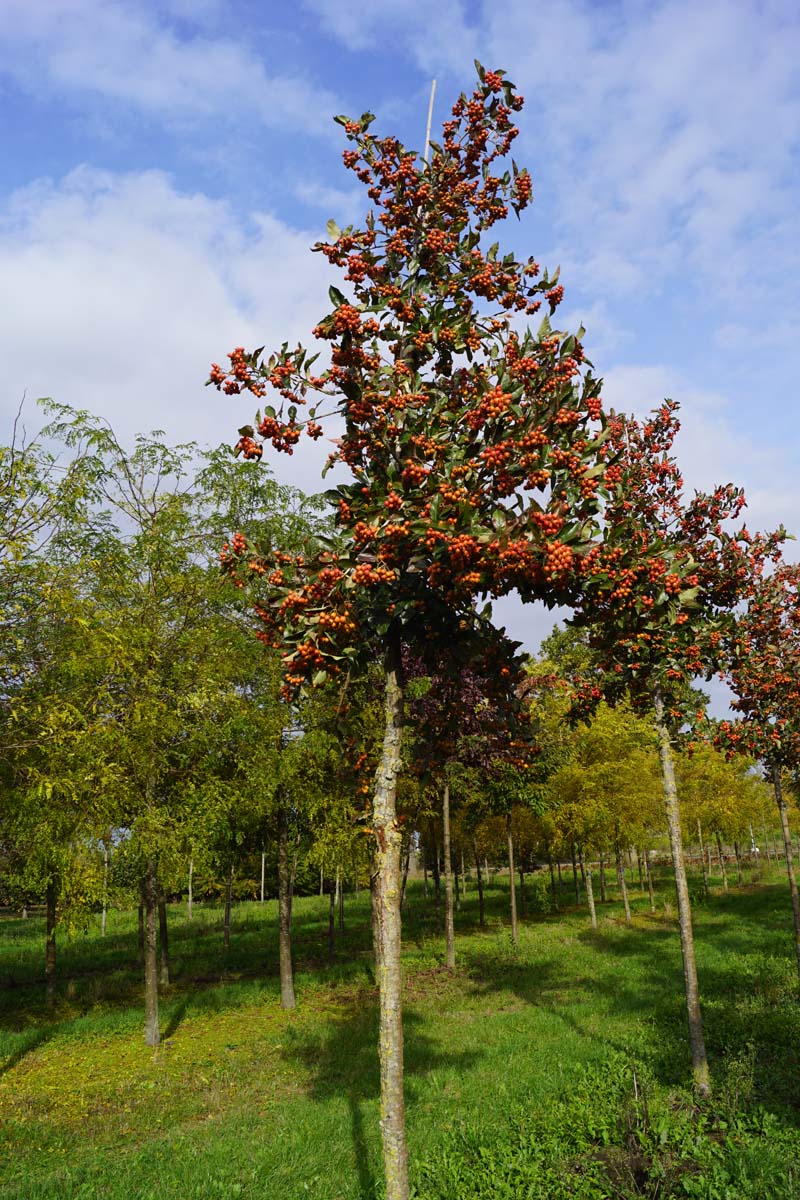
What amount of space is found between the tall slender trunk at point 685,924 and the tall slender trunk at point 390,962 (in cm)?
581

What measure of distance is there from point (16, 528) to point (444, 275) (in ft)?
25.0

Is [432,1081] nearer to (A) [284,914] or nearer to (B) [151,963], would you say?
(B) [151,963]


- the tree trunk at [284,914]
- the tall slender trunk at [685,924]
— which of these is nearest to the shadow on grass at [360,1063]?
the tree trunk at [284,914]

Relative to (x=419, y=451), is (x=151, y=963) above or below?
below

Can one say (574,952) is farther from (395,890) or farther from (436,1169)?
(395,890)

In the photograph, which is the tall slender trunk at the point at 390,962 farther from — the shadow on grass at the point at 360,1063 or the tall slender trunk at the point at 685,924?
the tall slender trunk at the point at 685,924

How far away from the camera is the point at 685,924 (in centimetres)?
1036

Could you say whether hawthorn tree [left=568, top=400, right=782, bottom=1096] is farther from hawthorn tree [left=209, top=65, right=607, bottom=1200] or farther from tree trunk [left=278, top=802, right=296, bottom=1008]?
tree trunk [left=278, top=802, right=296, bottom=1008]

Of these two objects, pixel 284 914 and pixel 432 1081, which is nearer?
pixel 432 1081

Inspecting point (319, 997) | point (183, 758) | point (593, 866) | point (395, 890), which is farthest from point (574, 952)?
point (593, 866)

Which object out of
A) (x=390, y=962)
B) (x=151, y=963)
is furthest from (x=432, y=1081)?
(x=390, y=962)

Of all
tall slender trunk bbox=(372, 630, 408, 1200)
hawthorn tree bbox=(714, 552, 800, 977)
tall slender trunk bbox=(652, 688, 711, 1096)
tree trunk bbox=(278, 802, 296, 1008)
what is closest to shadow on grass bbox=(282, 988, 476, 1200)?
tree trunk bbox=(278, 802, 296, 1008)

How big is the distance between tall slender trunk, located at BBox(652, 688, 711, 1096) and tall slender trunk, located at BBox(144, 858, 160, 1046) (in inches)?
402

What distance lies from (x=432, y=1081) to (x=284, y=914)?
864 cm
